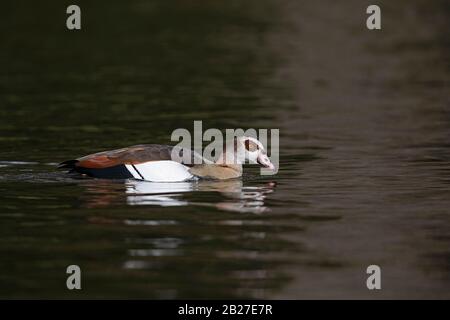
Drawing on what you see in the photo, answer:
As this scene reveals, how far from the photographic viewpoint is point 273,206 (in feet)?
50.7

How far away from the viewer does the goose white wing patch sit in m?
16.7

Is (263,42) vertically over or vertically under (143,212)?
over

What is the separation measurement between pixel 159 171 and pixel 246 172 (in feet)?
6.75

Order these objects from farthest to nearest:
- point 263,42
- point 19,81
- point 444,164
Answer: point 263,42 → point 19,81 → point 444,164

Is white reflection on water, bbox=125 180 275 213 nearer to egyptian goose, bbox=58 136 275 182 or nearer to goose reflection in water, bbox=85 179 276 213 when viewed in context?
goose reflection in water, bbox=85 179 276 213

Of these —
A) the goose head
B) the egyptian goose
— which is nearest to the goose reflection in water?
the egyptian goose

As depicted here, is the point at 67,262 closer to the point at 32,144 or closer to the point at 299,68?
the point at 32,144

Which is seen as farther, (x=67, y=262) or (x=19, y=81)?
(x=19, y=81)

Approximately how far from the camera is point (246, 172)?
1847 centimetres

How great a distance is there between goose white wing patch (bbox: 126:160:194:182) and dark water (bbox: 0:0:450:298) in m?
0.19

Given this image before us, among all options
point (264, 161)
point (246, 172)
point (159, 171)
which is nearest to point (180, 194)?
point (159, 171)

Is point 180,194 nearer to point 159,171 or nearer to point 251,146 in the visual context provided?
point 159,171
